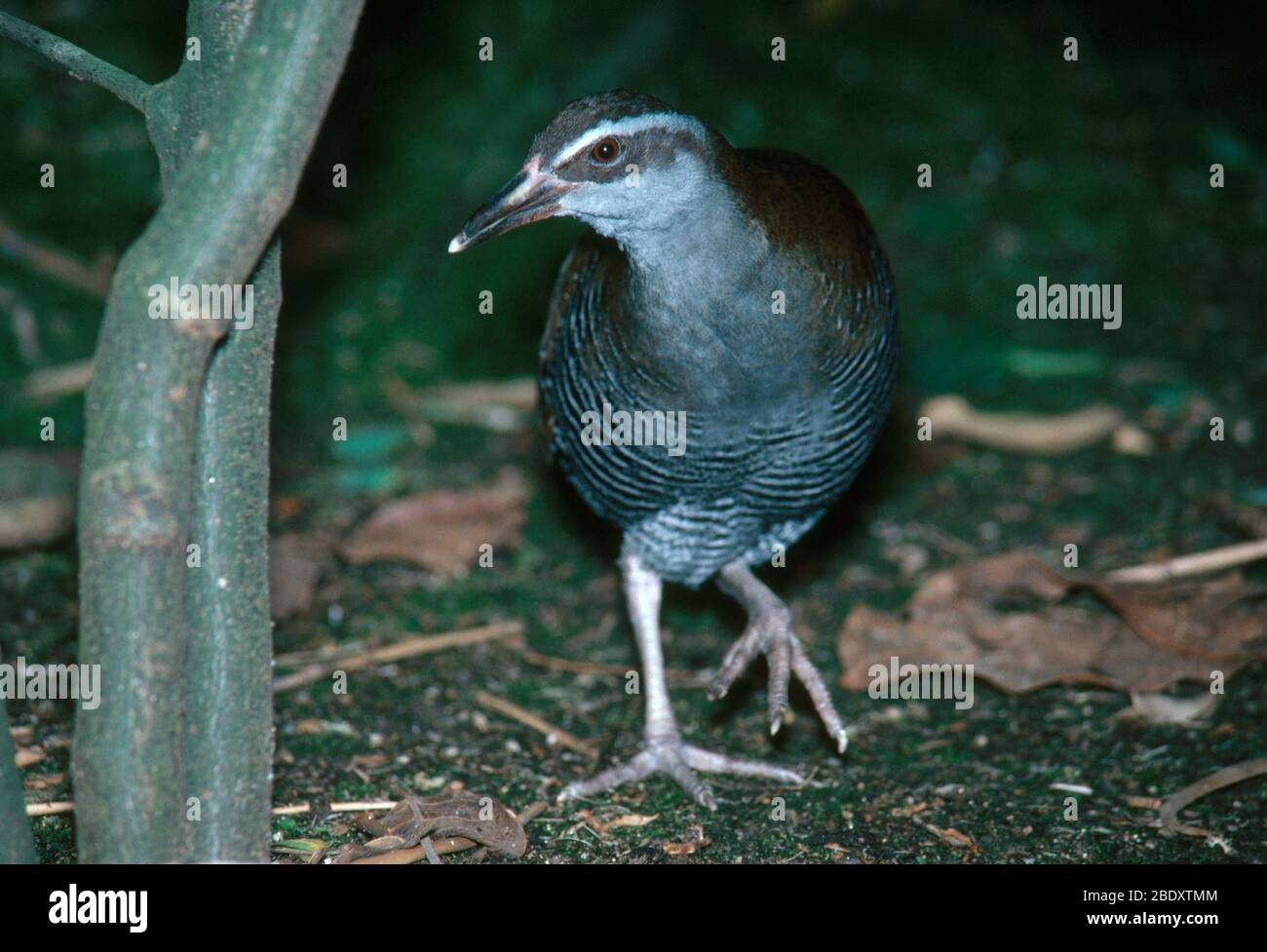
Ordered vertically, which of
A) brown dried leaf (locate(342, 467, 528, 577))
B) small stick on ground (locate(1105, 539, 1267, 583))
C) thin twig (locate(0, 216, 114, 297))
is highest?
thin twig (locate(0, 216, 114, 297))

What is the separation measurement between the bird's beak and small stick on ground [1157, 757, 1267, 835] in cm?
222

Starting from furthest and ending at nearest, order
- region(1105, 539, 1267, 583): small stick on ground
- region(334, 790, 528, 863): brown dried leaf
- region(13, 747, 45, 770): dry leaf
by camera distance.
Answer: region(1105, 539, 1267, 583): small stick on ground
region(13, 747, 45, 770): dry leaf
region(334, 790, 528, 863): brown dried leaf

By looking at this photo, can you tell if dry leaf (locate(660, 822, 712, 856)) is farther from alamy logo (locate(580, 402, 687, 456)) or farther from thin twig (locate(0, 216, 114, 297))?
thin twig (locate(0, 216, 114, 297))

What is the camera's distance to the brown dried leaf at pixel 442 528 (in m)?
5.31

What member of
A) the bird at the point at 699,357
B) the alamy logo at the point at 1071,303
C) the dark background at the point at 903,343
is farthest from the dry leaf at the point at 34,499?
the alamy logo at the point at 1071,303

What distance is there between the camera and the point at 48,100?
7.67m

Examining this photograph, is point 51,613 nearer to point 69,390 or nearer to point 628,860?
point 69,390

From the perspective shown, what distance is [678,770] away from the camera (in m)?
4.05

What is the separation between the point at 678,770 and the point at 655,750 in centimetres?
10

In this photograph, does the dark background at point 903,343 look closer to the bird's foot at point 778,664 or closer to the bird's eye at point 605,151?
the bird's foot at point 778,664

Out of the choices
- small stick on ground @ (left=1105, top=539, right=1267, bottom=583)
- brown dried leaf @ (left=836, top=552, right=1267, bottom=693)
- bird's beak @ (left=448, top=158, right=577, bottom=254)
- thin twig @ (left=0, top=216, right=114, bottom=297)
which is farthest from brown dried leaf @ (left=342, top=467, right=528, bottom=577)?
small stick on ground @ (left=1105, top=539, right=1267, bottom=583)

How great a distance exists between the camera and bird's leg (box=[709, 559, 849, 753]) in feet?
12.8

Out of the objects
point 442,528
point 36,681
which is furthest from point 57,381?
point 36,681

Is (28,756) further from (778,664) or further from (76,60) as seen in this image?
(778,664)
